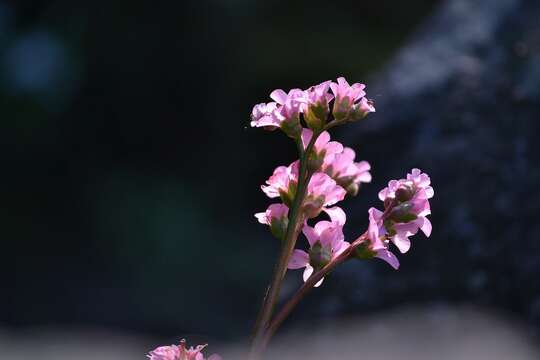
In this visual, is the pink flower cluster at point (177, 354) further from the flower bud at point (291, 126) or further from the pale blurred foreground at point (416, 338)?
the pale blurred foreground at point (416, 338)

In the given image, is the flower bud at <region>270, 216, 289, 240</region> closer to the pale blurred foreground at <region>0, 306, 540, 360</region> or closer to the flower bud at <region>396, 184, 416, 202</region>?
the flower bud at <region>396, 184, 416, 202</region>

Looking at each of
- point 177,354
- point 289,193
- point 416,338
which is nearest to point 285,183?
point 289,193

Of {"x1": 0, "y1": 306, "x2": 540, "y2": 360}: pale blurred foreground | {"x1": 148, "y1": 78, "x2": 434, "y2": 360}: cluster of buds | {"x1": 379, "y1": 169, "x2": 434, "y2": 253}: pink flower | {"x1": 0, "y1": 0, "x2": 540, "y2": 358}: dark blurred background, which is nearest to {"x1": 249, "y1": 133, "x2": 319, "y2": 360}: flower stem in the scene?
{"x1": 148, "y1": 78, "x2": 434, "y2": 360}: cluster of buds

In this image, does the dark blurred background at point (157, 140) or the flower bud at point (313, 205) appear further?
the dark blurred background at point (157, 140)

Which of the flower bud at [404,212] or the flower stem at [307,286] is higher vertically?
the flower bud at [404,212]

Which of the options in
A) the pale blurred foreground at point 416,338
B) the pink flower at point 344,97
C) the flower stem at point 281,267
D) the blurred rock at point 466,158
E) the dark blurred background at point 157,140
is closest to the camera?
the flower stem at point 281,267

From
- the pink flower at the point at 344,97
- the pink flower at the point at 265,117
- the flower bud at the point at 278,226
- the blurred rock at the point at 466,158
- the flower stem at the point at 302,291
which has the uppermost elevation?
the blurred rock at the point at 466,158

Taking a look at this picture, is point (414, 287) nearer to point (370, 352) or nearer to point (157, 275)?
point (370, 352)

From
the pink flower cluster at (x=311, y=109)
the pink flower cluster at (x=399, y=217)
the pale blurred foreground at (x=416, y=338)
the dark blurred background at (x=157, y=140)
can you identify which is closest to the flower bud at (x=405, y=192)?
the pink flower cluster at (x=399, y=217)

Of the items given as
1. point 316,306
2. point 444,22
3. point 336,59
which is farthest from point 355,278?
point 336,59
